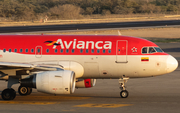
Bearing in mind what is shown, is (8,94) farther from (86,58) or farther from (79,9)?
(79,9)

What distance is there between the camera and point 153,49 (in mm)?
18984

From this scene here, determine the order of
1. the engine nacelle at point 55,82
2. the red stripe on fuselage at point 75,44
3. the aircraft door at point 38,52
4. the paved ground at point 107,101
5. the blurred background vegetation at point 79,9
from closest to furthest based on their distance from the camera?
the paved ground at point 107,101, the engine nacelle at point 55,82, the red stripe on fuselage at point 75,44, the aircraft door at point 38,52, the blurred background vegetation at point 79,9

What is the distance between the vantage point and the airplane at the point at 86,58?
61.3 ft

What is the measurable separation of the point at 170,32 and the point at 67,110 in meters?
51.4

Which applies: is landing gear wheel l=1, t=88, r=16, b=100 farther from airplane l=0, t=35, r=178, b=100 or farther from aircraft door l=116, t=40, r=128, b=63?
aircraft door l=116, t=40, r=128, b=63

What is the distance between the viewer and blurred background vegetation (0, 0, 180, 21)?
4365 inches

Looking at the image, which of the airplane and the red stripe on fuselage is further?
the red stripe on fuselage

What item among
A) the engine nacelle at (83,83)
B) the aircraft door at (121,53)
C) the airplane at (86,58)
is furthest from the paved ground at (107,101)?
the aircraft door at (121,53)

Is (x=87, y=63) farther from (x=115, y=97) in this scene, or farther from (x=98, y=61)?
(x=115, y=97)

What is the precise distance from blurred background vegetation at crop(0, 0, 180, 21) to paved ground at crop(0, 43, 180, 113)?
285ft

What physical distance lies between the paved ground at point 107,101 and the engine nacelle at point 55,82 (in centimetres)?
93

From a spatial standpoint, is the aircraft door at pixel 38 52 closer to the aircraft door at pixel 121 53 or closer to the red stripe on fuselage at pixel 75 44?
the red stripe on fuselage at pixel 75 44

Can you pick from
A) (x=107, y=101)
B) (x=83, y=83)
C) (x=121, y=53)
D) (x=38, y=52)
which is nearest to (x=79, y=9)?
(x=83, y=83)

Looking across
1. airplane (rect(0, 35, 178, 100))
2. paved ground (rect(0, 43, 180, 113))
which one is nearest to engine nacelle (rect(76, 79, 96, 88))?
airplane (rect(0, 35, 178, 100))
